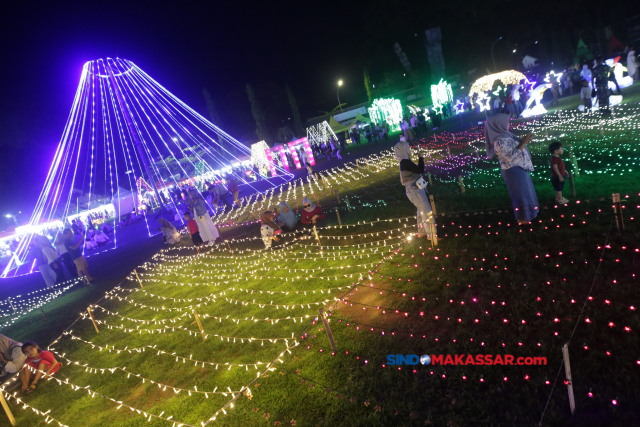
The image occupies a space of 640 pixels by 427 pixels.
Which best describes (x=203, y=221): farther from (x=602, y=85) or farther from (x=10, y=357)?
(x=602, y=85)

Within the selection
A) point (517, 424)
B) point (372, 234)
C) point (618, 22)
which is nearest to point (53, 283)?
point (372, 234)

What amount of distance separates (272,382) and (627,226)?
5393 millimetres

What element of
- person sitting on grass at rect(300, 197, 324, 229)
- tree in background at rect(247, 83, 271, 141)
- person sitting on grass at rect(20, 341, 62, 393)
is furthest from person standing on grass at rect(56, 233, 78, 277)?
tree in background at rect(247, 83, 271, 141)

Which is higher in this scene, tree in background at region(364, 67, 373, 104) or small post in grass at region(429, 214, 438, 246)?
tree in background at region(364, 67, 373, 104)

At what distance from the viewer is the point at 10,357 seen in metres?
6.20

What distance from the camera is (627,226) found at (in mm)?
4973

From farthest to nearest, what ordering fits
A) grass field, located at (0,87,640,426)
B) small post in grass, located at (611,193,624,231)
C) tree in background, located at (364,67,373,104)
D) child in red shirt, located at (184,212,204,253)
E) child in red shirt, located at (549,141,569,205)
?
tree in background, located at (364,67,373,104), child in red shirt, located at (184,212,204,253), child in red shirt, located at (549,141,569,205), small post in grass, located at (611,193,624,231), grass field, located at (0,87,640,426)

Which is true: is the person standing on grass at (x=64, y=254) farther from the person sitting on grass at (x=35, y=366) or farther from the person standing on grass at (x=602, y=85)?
the person standing on grass at (x=602, y=85)

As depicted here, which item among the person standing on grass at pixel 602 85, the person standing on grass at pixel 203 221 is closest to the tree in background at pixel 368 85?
the person standing on grass at pixel 602 85

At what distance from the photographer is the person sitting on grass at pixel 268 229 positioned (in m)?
9.73

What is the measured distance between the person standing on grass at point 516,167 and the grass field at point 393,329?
304 millimetres

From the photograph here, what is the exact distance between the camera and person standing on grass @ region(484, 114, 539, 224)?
19.2 ft

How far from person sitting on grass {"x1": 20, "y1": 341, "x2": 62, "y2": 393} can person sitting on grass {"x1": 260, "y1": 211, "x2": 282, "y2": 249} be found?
5128mm

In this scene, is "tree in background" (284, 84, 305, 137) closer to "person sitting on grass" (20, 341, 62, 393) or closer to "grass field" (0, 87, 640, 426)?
"grass field" (0, 87, 640, 426)
